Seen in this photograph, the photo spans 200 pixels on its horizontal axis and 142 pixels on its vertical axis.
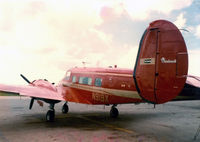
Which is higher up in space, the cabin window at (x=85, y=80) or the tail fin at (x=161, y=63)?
the tail fin at (x=161, y=63)

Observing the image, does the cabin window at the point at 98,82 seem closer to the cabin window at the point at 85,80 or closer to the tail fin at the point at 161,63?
the cabin window at the point at 85,80

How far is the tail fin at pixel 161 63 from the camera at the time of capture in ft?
24.2

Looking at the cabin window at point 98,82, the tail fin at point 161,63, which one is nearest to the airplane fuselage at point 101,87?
the cabin window at point 98,82

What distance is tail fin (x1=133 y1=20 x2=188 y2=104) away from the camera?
24.2 ft

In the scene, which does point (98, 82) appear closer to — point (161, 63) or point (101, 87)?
point (101, 87)

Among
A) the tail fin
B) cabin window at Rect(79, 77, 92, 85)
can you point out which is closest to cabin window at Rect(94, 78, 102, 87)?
cabin window at Rect(79, 77, 92, 85)

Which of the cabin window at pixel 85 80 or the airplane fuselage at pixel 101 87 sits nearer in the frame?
the airplane fuselage at pixel 101 87

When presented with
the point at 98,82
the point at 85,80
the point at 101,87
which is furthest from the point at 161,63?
the point at 85,80

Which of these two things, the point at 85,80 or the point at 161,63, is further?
the point at 85,80

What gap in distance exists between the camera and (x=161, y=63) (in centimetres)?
751

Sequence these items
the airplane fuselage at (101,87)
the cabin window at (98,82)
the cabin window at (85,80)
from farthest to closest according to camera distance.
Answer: the cabin window at (85,80) < the cabin window at (98,82) < the airplane fuselage at (101,87)

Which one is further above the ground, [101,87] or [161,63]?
[161,63]

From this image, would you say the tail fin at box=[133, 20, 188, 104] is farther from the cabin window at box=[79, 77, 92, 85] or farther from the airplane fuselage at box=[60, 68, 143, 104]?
the cabin window at box=[79, 77, 92, 85]

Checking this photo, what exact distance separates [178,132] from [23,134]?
7470 millimetres
